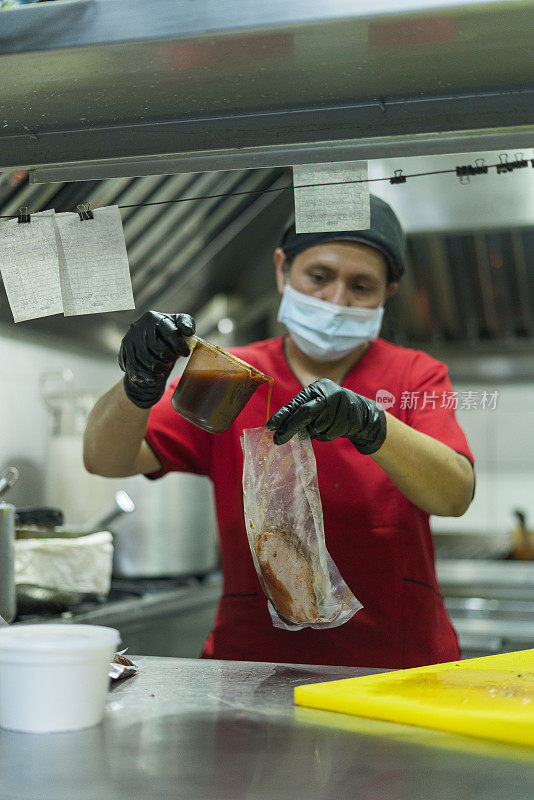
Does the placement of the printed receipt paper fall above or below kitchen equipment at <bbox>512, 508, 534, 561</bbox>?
above

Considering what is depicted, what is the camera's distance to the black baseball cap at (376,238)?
1.45 m

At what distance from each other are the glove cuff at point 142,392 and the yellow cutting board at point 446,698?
528 millimetres

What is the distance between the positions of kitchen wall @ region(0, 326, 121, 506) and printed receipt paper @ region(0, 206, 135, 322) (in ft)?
3.35

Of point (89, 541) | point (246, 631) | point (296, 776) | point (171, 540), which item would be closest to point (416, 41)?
point (296, 776)

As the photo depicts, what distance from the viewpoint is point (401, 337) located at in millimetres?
3729

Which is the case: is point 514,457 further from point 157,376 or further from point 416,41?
point 416,41

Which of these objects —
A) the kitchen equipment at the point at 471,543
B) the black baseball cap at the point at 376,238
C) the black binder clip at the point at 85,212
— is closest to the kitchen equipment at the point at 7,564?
the black binder clip at the point at 85,212

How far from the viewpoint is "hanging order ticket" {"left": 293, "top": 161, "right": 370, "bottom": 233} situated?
1199 mm

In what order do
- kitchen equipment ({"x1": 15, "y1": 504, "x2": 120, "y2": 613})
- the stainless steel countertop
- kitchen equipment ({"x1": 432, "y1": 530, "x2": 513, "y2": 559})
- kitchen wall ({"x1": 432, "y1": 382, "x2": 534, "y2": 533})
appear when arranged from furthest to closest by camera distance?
kitchen wall ({"x1": 432, "y1": 382, "x2": 534, "y2": 533}) < kitchen equipment ({"x1": 432, "y1": 530, "x2": 513, "y2": 559}) < kitchen equipment ({"x1": 15, "y1": 504, "x2": 120, "y2": 613}) < the stainless steel countertop

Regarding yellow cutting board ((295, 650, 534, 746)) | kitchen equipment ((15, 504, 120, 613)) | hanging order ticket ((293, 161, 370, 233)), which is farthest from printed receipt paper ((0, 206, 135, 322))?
kitchen equipment ((15, 504, 120, 613))

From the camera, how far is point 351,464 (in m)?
1.52

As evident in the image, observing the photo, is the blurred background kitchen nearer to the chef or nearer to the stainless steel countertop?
the chef

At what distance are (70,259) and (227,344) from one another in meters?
2.15

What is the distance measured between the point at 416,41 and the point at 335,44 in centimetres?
9
